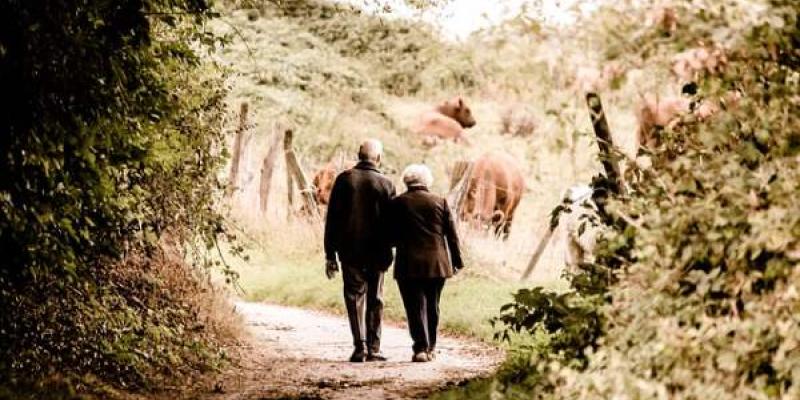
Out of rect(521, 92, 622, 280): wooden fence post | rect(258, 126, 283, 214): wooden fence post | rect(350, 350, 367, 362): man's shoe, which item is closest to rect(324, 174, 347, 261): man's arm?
rect(350, 350, 367, 362): man's shoe

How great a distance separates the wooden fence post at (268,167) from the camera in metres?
22.0

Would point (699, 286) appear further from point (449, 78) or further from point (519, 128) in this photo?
point (519, 128)

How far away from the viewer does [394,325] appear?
14273mm

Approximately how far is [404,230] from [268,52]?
17845 millimetres

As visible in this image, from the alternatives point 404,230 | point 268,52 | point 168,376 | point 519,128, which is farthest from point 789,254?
point 519,128

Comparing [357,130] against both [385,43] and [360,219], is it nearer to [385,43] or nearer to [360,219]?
[385,43]

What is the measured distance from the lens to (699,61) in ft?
15.9

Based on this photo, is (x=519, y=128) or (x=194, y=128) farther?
(x=519, y=128)

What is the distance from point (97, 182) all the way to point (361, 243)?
3.82 m

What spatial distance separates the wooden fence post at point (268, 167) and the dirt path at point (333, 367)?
807 centimetres

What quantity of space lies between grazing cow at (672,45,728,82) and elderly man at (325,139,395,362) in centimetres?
561

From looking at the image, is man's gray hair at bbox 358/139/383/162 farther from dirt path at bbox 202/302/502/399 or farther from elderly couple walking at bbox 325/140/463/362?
dirt path at bbox 202/302/502/399

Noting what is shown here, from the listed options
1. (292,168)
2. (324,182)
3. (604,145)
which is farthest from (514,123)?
(604,145)

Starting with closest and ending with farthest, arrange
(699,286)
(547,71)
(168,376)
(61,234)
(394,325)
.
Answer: (699,286) < (547,71) < (61,234) < (168,376) < (394,325)
